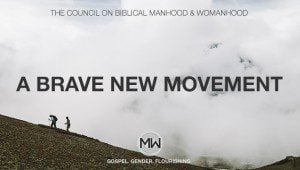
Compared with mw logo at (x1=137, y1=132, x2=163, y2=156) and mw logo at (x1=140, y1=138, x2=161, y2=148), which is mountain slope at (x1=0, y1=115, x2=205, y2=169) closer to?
mw logo at (x1=137, y1=132, x2=163, y2=156)

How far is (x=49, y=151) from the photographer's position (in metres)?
65.6

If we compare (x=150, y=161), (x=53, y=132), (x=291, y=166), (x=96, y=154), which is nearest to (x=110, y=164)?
(x=96, y=154)

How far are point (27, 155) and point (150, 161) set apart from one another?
2205 cm


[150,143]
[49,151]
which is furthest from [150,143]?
[49,151]

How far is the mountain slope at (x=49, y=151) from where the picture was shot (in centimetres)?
5817

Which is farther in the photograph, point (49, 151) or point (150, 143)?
point (150, 143)

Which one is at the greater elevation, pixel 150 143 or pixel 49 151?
pixel 150 143

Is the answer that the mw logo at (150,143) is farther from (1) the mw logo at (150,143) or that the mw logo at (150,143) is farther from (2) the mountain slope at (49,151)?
(2) the mountain slope at (49,151)

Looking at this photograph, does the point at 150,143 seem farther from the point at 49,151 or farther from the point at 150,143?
the point at 49,151

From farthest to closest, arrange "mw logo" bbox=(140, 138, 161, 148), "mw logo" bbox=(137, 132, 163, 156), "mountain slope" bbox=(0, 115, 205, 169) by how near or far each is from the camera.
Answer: "mw logo" bbox=(140, 138, 161, 148), "mw logo" bbox=(137, 132, 163, 156), "mountain slope" bbox=(0, 115, 205, 169)

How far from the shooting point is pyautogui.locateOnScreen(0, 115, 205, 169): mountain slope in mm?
58175

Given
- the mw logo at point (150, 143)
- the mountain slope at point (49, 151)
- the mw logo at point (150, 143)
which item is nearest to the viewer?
Answer: the mountain slope at point (49, 151)

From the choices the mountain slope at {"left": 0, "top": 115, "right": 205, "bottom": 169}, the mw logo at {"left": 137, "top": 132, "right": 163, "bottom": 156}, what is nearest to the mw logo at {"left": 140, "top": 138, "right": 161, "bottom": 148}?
the mw logo at {"left": 137, "top": 132, "right": 163, "bottom": 156}

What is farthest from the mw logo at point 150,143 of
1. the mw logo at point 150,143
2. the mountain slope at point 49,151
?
the mountain slope at point 49,151
